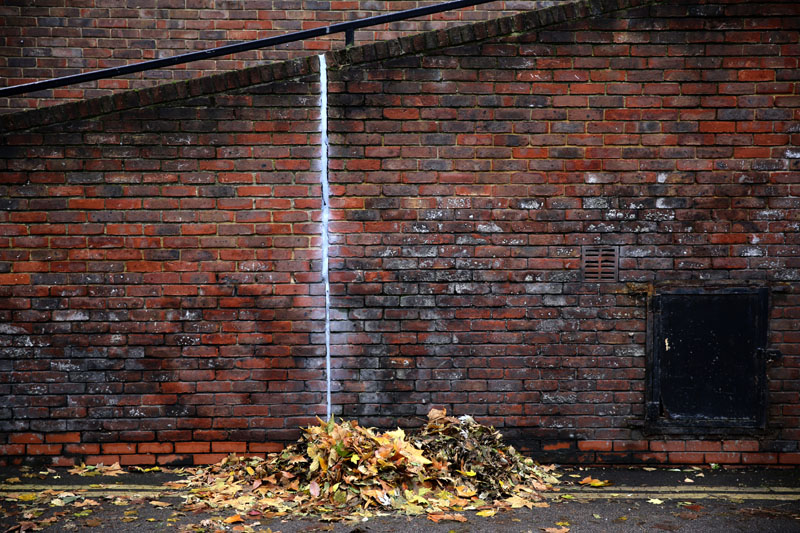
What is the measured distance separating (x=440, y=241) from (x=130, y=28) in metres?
4.14

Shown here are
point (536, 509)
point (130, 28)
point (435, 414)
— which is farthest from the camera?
point (130, 28)

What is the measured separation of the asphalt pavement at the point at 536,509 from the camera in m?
3.62

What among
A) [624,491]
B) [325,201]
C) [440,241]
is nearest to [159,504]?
[325,201]

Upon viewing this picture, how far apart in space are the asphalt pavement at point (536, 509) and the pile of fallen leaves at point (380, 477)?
0.11 meters

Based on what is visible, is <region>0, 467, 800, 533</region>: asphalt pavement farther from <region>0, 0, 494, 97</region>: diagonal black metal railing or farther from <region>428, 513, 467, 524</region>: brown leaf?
<region>0, 0, 494, 97</region>: diagonal black metal railing

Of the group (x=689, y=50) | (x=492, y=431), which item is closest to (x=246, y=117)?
(x=492, y=431)

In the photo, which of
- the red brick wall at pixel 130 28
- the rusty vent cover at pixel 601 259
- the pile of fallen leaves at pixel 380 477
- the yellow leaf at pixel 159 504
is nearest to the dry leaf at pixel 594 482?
the pile of fallen leaves at pixel 380 477

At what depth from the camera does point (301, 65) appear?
4480 millimetres

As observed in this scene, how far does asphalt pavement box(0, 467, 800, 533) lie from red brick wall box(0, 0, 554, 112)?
3.95 meters

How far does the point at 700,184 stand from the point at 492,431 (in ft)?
8.00

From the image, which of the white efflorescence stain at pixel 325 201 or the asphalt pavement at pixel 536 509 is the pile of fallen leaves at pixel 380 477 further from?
the white efflorescence stain at pixel 325 201

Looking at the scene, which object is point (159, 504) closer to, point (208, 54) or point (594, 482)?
point (594, 482)

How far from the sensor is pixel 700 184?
15.0 ft

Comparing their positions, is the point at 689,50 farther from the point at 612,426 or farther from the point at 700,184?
the point at 612,426
